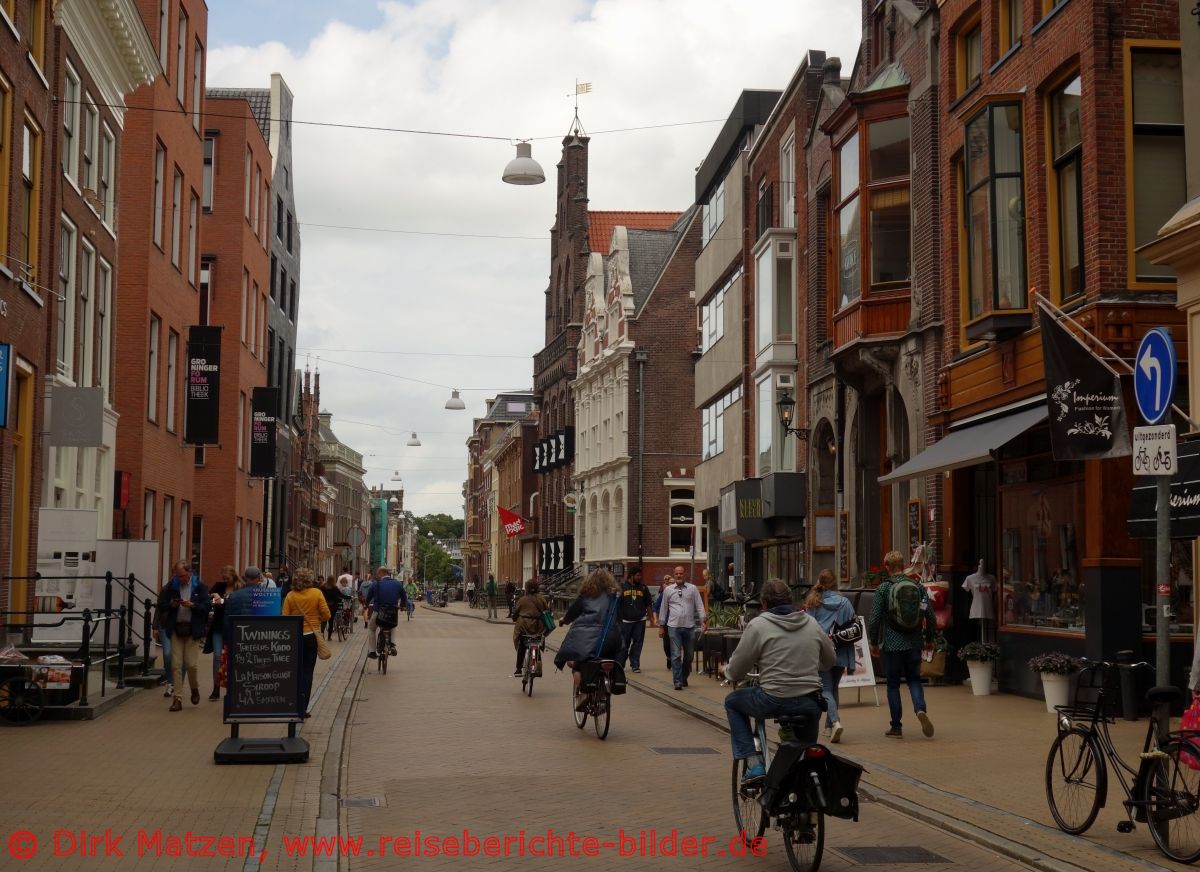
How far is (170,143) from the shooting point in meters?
32.1

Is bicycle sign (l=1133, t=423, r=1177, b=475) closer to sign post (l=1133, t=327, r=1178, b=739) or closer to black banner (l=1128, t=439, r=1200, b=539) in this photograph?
sign post (l=1133, t=327, r=1178, b=739)

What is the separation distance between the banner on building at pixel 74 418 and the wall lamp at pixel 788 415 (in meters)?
14.8

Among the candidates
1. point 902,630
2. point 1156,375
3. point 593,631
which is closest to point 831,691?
point 902,630

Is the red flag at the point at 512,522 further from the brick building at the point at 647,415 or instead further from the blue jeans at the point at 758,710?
the blue jeans at the point at 758,710

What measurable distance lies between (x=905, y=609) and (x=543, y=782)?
4.44 meters

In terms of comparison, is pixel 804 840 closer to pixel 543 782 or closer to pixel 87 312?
pixel 543 782

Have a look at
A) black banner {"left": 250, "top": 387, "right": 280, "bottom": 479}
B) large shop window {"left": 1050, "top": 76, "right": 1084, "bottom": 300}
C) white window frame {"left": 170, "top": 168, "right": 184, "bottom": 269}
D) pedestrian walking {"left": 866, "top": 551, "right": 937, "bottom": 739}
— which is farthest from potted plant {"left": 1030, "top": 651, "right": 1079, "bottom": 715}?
black banner {"left": 250, "top": 387, "right": 280, "bottom": 479}

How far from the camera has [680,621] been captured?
23438mm

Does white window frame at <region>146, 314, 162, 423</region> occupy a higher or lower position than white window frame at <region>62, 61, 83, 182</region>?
lower

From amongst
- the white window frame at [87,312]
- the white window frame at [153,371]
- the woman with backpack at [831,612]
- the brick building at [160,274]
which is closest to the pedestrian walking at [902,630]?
the woman with backpack at [831,612]

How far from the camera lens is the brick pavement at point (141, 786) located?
29.8 feet

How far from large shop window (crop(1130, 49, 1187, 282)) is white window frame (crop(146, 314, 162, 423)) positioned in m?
20.3

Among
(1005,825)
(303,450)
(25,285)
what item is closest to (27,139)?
(25,285)

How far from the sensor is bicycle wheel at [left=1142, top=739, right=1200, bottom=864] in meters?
8.62
